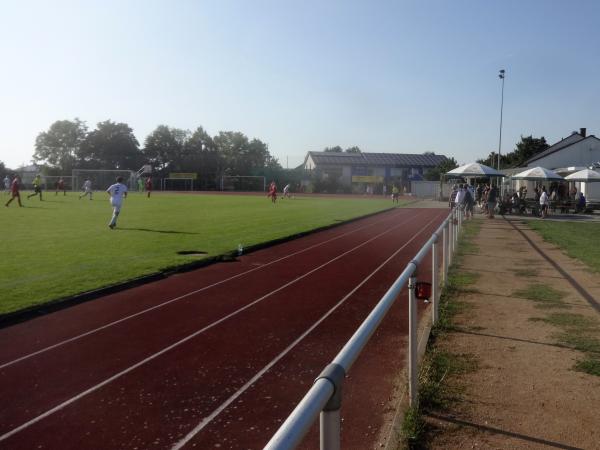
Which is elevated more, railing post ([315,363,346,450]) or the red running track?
railing post ([315,363,346,450])

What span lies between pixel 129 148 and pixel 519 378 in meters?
85.3

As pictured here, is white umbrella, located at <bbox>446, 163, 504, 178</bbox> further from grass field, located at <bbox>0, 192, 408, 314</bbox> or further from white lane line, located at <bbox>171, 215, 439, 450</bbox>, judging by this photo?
white lane line, located at <bbox>171, 215, 439, 450</bbox>

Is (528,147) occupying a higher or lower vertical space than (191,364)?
higher

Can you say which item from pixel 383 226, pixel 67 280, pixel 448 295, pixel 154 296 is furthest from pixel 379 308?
pixel 383 226

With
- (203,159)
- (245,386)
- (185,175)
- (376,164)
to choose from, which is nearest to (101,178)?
(185,175)

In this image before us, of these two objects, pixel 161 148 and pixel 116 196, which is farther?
pixel 161 148

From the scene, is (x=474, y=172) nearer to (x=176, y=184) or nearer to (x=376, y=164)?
(x=376, y=164)

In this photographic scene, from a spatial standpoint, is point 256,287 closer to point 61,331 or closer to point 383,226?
point 61,331

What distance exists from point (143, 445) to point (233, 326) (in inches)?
119

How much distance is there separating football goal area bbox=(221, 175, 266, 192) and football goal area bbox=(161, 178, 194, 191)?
482cm

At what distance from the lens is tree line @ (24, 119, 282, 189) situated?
272ft

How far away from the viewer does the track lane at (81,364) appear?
451 centimetres

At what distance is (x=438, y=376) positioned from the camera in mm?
4734

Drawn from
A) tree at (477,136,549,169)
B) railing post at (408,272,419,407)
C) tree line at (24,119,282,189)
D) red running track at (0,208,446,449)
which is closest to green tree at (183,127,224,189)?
tree line at (24,119,282,189)
